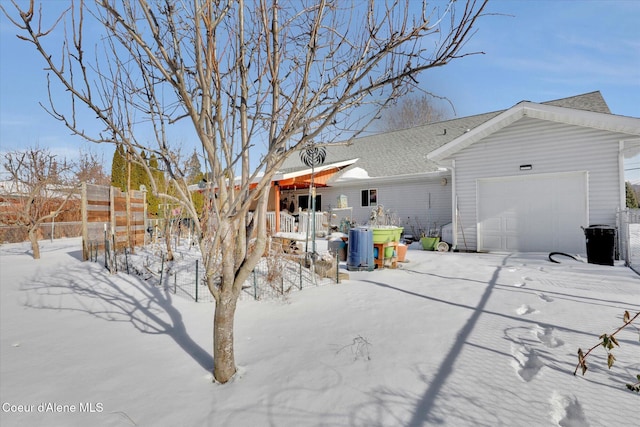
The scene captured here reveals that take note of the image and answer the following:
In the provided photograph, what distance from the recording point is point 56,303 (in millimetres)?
5066

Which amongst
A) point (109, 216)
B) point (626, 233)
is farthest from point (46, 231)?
point (626, 233)

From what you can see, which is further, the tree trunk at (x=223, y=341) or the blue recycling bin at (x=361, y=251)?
the blue recycling bin at (x=361, y=251)

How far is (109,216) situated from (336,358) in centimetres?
1082

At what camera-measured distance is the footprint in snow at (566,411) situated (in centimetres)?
192

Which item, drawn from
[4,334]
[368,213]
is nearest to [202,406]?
[4,334]

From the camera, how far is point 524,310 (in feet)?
13.3

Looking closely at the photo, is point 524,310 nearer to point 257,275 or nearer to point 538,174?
point 257,275

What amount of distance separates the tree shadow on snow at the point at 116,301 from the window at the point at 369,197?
1114cm

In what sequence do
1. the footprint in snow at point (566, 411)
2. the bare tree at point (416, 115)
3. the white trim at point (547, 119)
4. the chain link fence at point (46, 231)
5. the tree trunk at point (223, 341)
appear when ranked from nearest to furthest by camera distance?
the footprint in snow at point (566, 411), the tree trunk at point (223, 341), the white trim at point (547, 119), the chain link fence at point (46, 231), the bare tree at point (416, 115)

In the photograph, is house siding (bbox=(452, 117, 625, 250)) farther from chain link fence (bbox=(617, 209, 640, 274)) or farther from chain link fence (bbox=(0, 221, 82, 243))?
chain link fence (bbox=(0, 221, 82, 243))

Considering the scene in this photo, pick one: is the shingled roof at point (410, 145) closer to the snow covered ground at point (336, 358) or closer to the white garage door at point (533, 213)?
the white garage door at point (533, 213)

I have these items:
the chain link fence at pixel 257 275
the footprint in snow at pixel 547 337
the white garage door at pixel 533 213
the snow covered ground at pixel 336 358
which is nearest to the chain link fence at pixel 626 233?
the white garage door at pixel 533 213

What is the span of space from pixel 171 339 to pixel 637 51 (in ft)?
49.9

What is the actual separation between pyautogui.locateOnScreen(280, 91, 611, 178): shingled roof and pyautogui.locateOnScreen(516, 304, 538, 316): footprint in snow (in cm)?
968
